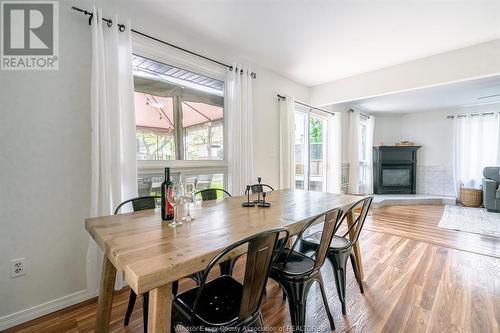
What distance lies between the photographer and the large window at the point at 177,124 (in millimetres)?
2377

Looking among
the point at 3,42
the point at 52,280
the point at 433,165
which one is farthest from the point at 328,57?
the point at 433,165

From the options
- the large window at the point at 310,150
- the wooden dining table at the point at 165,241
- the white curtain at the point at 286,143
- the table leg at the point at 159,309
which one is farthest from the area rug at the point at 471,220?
the table leg at the point at 159,309

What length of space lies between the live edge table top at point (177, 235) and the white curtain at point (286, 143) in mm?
1799

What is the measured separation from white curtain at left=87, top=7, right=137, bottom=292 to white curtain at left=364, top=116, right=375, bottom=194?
230 inches

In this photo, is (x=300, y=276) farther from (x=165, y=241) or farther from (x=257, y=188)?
(x=257, y=188)

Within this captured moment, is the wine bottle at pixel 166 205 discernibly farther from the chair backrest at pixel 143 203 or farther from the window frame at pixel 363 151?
the window frame at pixel 363 151

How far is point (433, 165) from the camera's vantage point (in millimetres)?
6371

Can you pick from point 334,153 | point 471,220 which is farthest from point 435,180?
point 334,153

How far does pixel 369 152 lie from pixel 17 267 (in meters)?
6.84

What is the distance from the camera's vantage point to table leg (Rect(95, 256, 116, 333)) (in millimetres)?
1335

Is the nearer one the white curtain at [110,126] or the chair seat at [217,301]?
the chair seat at [217,301]

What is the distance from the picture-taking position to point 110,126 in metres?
1.97

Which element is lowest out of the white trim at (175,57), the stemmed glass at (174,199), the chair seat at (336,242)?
the chair seat at (336,242)

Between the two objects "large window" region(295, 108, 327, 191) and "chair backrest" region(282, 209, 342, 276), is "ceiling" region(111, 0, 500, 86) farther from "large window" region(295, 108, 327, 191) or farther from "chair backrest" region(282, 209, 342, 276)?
"chair backrest" region(282, 209, 342, 276)
